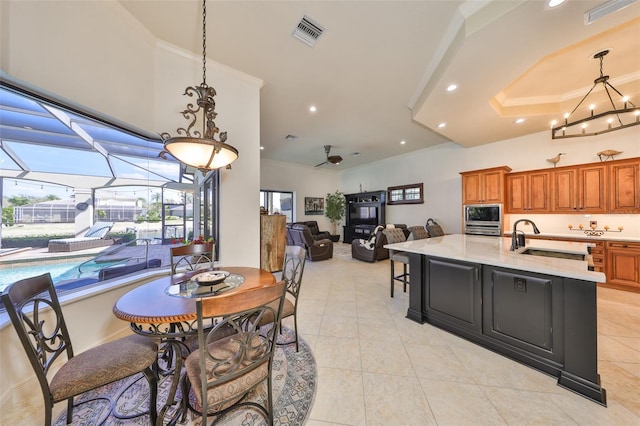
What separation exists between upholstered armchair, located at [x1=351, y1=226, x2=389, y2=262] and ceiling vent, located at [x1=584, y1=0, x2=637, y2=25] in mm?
4177

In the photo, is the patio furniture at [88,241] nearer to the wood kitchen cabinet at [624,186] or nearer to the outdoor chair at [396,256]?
the outdoor chair at [396,256]

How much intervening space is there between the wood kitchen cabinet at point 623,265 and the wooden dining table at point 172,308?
5546 mm

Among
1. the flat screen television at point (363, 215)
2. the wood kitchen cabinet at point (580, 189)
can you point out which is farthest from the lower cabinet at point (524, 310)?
the flat screen television at point (363, 215)

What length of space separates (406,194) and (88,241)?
7461mm

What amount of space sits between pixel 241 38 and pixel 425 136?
4878 millimetres

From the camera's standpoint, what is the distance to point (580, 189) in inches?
159

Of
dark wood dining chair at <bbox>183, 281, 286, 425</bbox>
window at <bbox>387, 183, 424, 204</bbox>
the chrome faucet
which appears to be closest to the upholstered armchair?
window at <bbox>387, 183, 424, 204</bbox>

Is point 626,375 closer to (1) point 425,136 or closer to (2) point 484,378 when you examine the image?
(2) point 484,378

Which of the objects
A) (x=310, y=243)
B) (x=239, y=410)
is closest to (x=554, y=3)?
(x=239, y=410)

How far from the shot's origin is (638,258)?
3334 mm

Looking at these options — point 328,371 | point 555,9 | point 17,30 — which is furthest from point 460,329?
point 17,30

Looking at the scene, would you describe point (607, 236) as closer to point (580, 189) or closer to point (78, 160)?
point (580, 189)

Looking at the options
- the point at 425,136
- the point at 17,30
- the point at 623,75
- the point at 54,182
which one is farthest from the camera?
the point at 425,136

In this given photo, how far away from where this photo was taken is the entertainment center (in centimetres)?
798
